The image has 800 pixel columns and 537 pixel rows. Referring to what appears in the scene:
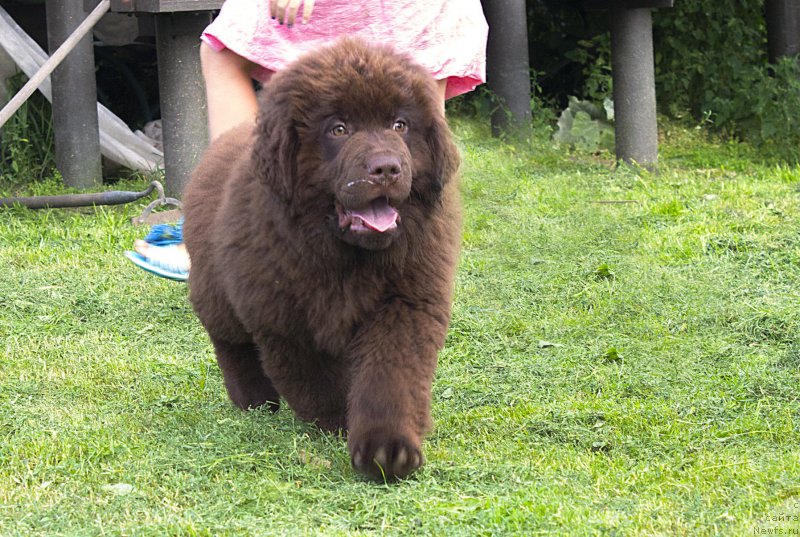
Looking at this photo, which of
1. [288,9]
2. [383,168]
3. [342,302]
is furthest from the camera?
[288,9]

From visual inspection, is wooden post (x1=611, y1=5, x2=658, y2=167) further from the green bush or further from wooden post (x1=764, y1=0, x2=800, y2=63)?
wooden post (x1=764, y1=0, x2=800, y2=63)

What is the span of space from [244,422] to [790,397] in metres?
1.77

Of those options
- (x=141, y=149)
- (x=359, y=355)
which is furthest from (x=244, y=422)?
(x=141, y=149)

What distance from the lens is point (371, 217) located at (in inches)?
118

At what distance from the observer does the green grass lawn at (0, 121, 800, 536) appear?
2791mm

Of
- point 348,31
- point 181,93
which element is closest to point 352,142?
point 348,31

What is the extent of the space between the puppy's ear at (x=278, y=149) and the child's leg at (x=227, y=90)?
1087 millimetres

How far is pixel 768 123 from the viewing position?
29.7ft

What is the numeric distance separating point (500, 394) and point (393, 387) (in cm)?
103

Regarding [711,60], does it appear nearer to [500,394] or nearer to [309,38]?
[309,38]

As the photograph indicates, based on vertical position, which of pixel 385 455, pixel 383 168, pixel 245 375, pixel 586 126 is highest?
pixel 383 168

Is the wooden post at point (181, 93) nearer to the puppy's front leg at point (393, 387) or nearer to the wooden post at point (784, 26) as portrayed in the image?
the puppy's front leg at point (393, 387)

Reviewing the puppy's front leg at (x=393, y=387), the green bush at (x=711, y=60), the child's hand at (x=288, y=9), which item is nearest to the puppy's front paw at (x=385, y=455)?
the puppy's front leg at (x=393, y=387)

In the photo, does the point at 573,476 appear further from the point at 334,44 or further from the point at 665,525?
the point at 334,44
